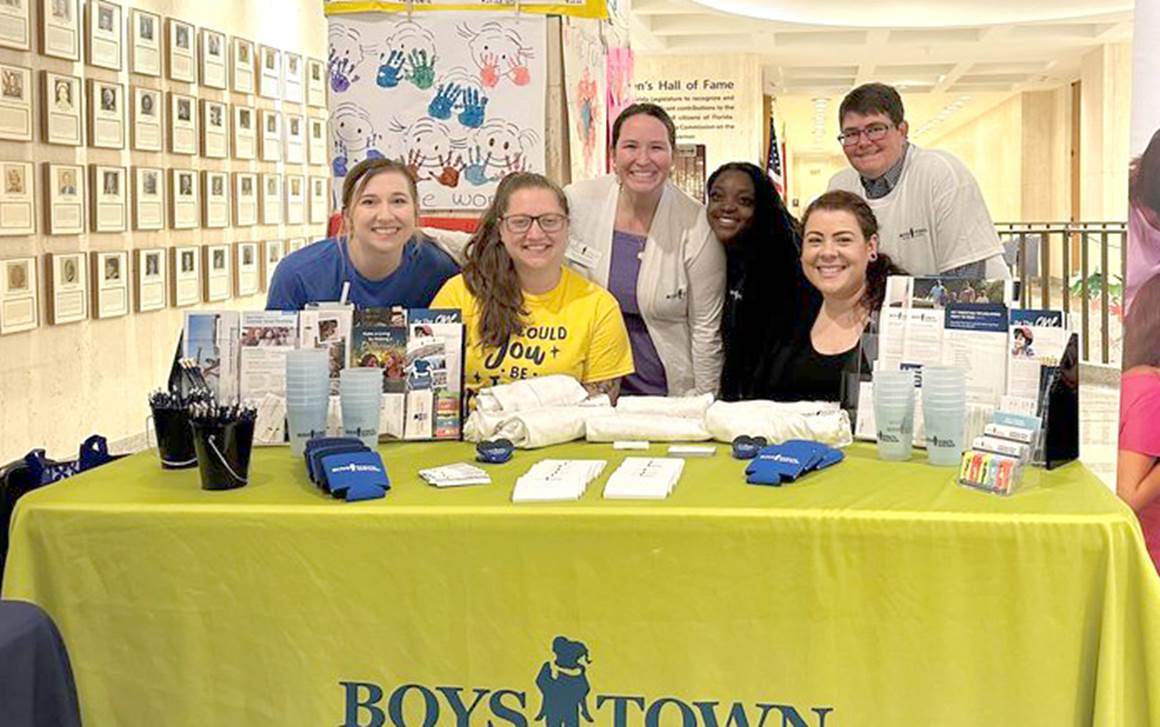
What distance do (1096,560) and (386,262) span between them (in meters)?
1.92

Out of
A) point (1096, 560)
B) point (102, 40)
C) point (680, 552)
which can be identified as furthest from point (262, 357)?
point (102, 40)

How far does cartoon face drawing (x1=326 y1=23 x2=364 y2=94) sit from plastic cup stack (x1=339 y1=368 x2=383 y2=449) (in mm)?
1461

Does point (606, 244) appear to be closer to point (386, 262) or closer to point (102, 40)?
point (386, 262)

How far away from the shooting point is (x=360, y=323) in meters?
2.50

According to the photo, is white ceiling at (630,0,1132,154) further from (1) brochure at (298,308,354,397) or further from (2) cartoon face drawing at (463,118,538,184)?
(1) brochure at (298,308,354,397)

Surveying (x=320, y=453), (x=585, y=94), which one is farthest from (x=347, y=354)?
(x=585, y=94)

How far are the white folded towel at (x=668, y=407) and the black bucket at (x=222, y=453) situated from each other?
2.60 feet

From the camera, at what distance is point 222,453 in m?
2.15

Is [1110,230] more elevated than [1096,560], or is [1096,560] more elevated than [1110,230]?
[1110,230]

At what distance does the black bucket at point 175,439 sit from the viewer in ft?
7.56

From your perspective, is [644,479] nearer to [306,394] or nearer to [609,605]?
[609,605]

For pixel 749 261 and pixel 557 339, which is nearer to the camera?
pixel 557 339

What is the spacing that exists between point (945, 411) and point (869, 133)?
1.38 m

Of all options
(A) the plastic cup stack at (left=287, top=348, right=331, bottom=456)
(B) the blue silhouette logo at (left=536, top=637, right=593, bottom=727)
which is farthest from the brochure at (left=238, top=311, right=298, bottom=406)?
(B) the blue silhouette logo at (left=536, top=637, right=593, bottom=727)
